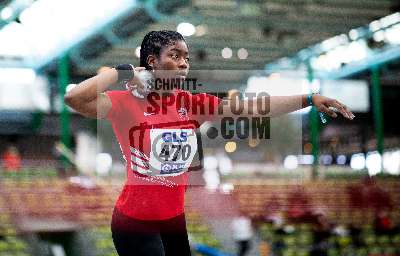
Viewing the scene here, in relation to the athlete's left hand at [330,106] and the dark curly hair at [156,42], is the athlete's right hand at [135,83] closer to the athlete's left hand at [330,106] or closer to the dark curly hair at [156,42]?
the dark curly hair at [156,42]

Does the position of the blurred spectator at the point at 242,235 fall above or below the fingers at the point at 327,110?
below

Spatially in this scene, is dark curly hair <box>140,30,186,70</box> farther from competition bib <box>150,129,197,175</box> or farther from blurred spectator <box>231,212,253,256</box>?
blurred spectator <box>231,212,253,256</box>

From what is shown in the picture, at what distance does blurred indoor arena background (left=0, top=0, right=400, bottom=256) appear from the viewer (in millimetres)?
12906

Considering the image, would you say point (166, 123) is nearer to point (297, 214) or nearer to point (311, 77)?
point (297, 214)

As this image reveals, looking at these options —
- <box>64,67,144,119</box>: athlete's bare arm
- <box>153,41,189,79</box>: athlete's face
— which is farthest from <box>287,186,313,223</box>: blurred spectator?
<box>64,67,144,119</box>: athlete's bare arm

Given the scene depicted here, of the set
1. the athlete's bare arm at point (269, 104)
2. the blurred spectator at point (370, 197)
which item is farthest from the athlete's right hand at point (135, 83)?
the blurred spectator at point (370, 197)

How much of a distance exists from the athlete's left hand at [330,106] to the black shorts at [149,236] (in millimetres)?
783

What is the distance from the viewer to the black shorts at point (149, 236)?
9.18 feet

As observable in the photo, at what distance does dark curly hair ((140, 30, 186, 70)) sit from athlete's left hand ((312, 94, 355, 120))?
66 centimetres

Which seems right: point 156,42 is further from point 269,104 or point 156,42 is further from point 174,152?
point 269,104

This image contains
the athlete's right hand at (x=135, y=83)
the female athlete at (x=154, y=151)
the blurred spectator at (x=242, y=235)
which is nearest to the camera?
the athlete's right hand at (x=135, y=83)

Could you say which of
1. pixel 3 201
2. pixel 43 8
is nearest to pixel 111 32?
pixel 43 8

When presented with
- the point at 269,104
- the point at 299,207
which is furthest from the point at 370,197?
the point at 269,104

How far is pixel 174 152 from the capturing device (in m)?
2.86
